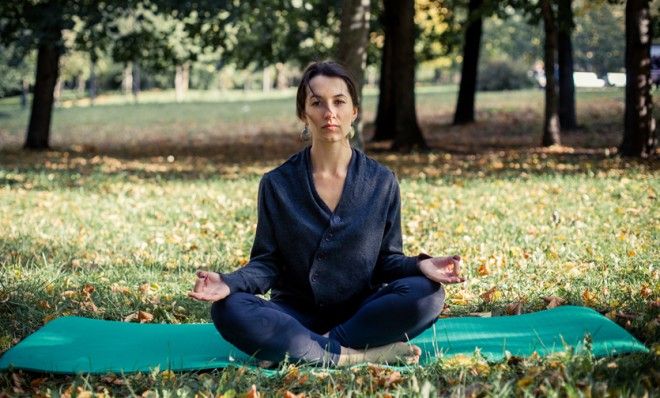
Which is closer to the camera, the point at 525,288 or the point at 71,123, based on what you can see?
the point at 525,288

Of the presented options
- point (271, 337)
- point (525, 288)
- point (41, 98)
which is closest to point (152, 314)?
point (271, 337)

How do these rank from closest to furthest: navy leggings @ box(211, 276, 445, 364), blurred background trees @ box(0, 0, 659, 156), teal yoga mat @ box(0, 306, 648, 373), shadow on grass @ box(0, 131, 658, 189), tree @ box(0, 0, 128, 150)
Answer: navy leggings @ box(211, 276, 445, 364) → teal yoga mat @ box(0, 306, 648, 373) → shadow on grass @ box(0, 131, 658, 189) → blurred background trees @ box(0, 0, 659, 156) → tree @ box(0, 0, 128, 150)

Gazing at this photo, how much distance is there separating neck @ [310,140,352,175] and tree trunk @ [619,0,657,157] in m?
9.49

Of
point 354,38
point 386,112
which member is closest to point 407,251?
point 354,38

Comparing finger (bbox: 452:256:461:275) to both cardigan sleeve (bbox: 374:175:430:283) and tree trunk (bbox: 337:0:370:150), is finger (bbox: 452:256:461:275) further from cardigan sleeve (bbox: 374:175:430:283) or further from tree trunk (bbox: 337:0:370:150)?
tree trunk (bbox: 337:0:370:150)

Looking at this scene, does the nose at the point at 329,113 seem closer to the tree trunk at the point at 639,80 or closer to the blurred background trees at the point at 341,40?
the blurred background trees at the point at 341,40

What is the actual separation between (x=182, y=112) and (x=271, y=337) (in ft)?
114

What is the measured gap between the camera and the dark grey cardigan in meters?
4.01

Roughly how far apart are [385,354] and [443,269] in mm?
513

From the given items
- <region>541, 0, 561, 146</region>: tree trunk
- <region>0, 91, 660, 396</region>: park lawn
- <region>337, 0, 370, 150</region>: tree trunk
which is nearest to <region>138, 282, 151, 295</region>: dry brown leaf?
<region>0, 91, 660, 396</region>: park lawn

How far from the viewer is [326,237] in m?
4.00

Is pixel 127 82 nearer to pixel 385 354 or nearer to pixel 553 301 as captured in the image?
pixel 553 301

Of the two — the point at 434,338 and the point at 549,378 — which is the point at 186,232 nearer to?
the point at 434,338

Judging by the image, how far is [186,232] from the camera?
25.1 ft
